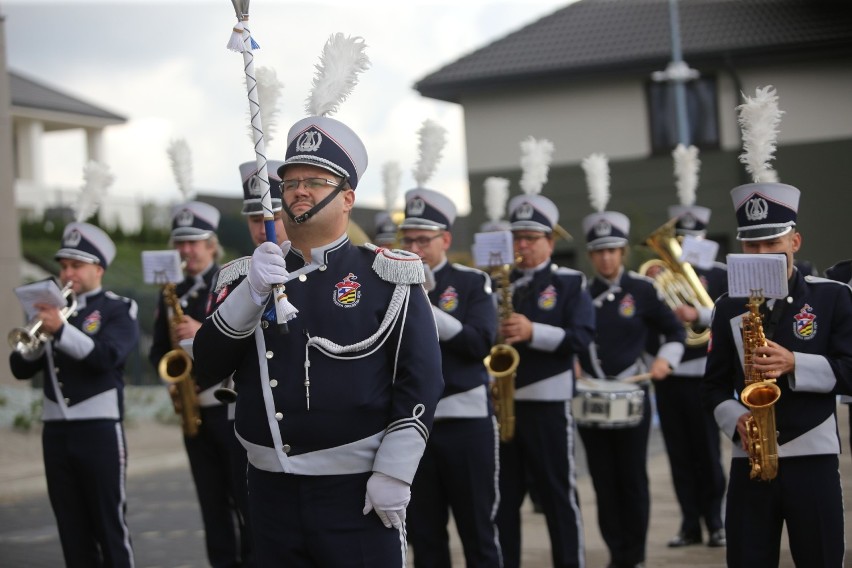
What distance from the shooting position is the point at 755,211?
222 inches

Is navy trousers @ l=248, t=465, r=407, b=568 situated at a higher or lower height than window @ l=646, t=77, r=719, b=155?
lower

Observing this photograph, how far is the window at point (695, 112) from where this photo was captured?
1086 inches

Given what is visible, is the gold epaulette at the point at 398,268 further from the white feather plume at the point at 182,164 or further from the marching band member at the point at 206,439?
the white feather plume at the point at 182,164

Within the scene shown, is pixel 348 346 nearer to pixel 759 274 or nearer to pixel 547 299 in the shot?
pixel 759 274

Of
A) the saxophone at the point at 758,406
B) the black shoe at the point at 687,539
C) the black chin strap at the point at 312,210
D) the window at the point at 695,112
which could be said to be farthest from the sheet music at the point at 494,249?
the window at the point at 695,112

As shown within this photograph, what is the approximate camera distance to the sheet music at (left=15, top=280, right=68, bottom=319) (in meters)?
7.12

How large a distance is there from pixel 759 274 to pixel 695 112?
75.6 feet

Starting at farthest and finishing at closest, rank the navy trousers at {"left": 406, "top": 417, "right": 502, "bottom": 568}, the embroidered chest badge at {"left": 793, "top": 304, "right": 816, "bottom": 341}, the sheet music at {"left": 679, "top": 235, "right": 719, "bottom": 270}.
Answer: the sheet music at {"left": 679, "top": 235, "right": 719, "bottom": 270}, the navy trousers at {"left": 406, "top": 417, "right": 502, "bottom": 568}, the embroidered chest badge at {"left": 793, "top": 304, "right": 816, "bottom": 341}

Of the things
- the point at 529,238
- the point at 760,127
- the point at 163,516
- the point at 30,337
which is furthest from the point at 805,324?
the point at 163,516

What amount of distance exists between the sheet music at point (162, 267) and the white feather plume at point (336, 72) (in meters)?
3.45

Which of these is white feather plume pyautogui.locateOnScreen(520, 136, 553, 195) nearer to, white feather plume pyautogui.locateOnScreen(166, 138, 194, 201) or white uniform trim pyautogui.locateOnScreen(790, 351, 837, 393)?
white feather plume pyautogui.locateOnScreen(166, 138, 194, 201)

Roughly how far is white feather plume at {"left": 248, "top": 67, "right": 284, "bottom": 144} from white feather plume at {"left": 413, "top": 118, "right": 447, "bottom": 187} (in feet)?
7.42

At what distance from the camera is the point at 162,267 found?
8.02 metres

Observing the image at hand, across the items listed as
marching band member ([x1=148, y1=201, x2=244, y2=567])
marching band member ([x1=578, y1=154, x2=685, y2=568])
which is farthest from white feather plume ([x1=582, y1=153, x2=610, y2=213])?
marching band member ([x1=148, y1=201, x2=244, y2=567])
